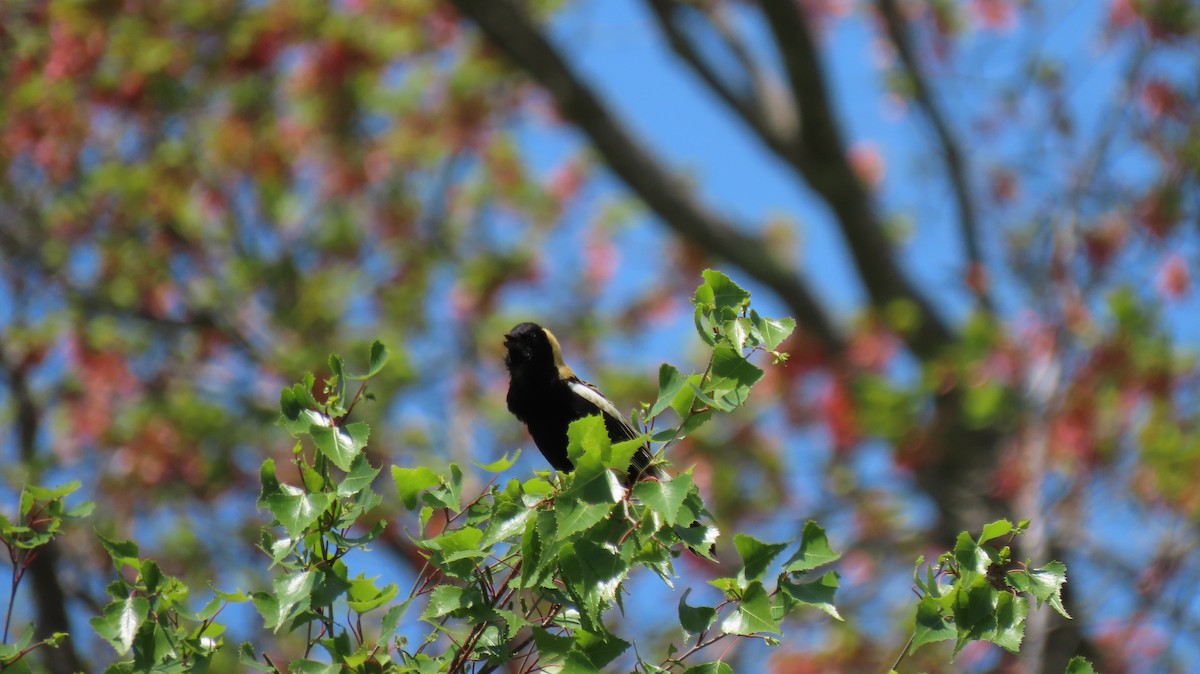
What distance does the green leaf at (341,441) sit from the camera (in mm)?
2564

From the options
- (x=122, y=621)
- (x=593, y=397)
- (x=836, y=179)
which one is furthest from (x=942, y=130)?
(x=122, y=621)

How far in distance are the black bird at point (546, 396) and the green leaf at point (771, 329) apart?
2126mm

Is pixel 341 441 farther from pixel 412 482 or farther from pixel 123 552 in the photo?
pixel 123 552

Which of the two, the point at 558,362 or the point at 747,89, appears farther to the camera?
the point at 747,89

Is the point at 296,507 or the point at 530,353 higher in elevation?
the point at 530,353

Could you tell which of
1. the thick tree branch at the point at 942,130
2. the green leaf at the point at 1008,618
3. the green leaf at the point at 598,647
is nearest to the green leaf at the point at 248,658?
the green leaf at the point at 598,647

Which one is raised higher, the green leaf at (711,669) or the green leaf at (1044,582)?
the green leaf at (1044,582)

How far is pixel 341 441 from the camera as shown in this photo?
2615 mm

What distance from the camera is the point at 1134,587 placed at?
629 cm

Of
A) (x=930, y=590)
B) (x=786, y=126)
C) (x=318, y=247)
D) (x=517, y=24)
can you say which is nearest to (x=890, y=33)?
(x=786, y=126)

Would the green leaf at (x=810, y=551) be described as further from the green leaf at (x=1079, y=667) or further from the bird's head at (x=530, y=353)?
the bird's head at (x=530, y=353)

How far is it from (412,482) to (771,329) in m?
0.81

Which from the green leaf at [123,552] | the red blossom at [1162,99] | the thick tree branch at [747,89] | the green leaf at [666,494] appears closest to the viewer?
the green leaf at [666,494]

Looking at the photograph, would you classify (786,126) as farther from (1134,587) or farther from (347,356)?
(1134,587)
